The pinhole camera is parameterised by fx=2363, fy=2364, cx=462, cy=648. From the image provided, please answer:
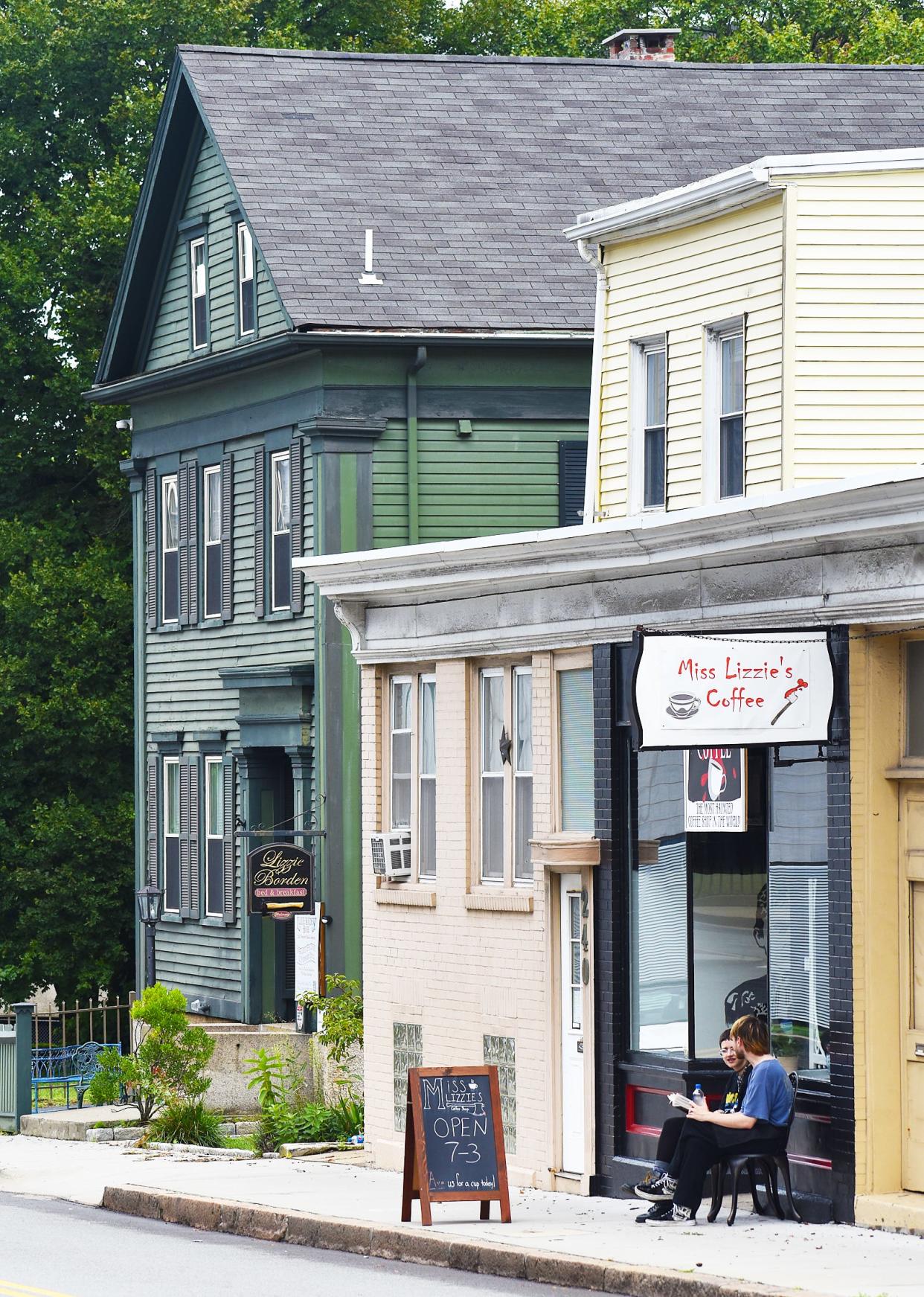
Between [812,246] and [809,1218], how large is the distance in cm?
709

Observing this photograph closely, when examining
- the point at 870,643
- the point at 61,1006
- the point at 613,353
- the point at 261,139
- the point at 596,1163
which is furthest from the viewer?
the point at 61,1006

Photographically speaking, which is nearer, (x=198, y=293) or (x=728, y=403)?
(x=728, y=403)

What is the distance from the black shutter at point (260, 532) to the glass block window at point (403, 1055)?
8508mm

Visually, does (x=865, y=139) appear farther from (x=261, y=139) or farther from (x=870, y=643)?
(x=870, y=643)

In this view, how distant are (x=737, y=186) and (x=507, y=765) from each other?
15.2ft

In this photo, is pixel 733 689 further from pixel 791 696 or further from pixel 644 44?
pixel 644 44

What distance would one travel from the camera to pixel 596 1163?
16.4 meters

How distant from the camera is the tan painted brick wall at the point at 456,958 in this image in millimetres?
17141

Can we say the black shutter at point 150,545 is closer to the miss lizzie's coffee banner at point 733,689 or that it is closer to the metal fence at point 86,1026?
the metal fence at point 86,1026

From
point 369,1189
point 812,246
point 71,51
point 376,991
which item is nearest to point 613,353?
point 812,246

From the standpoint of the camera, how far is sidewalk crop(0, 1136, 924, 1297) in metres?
12.2

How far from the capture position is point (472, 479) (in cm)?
2592

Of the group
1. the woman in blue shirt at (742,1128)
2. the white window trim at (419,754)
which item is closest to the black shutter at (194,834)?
the white window trim at (419,754)

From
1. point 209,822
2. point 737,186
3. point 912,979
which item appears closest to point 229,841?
point 209,822
